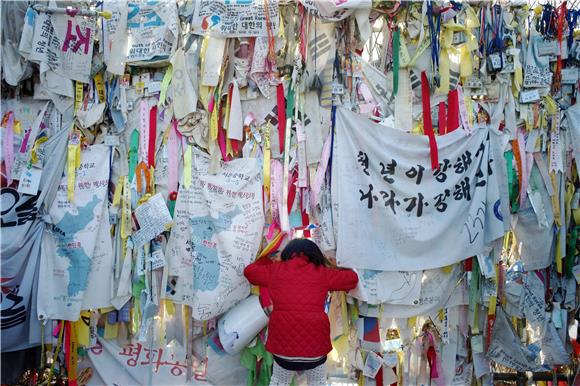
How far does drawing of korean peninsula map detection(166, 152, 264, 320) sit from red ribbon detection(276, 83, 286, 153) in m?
0.30

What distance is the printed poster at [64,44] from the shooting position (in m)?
4.26

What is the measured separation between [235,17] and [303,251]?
209 cm

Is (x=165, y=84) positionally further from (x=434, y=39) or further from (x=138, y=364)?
(x=138, y=364)

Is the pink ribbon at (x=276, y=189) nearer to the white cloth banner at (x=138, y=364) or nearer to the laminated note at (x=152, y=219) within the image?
the laminated note at (x=152, y=219)

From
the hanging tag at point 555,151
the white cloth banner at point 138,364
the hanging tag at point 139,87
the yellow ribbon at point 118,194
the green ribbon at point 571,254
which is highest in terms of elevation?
the hanging tag at point 139,87

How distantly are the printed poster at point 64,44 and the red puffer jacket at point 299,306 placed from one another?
245 cm

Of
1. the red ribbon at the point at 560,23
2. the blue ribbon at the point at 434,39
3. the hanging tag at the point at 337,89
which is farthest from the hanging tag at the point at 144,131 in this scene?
the red ribbon at the point at 560,23

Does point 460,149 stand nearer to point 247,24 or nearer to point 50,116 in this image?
point 247,24

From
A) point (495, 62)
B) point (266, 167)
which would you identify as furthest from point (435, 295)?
point (495, 62)

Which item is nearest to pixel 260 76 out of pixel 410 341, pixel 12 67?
pixel 12 67

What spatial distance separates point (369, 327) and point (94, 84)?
327 centimetres

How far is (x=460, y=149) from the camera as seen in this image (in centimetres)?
446

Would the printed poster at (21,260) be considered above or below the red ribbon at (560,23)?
Answer: below

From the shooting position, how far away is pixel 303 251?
157 inches
